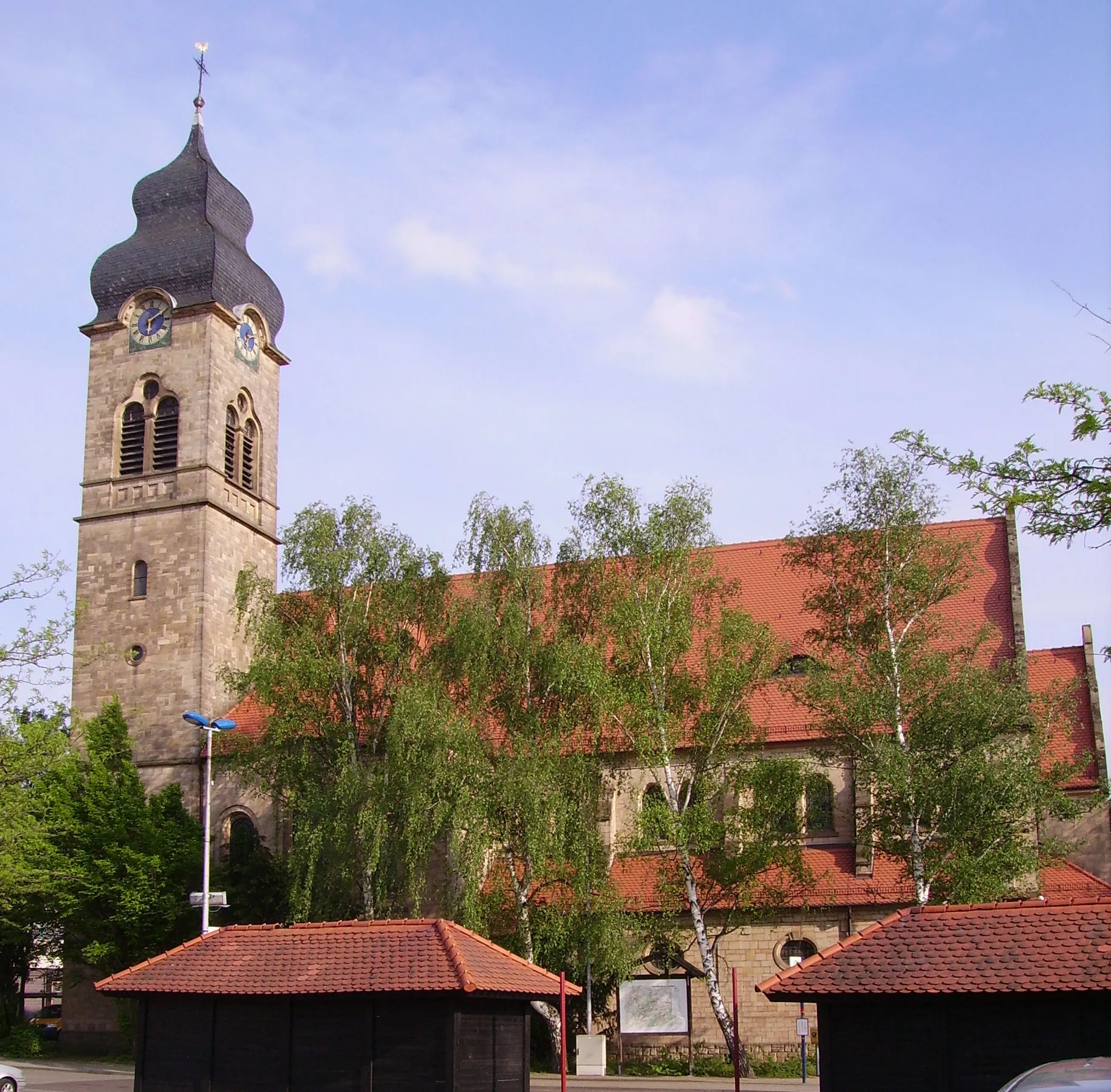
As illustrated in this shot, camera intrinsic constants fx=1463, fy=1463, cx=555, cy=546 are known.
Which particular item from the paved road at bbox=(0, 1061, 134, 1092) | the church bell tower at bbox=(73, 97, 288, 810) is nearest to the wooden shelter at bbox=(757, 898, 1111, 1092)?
the paved road at bbox=(0, 1061, 134, 1092)

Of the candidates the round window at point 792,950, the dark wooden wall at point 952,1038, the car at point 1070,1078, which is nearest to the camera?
the car at point 1070,1078

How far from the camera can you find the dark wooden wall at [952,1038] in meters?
15.8

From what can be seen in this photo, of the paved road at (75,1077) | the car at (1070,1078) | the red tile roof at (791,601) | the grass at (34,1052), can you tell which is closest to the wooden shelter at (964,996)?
the car at (1070,1078)

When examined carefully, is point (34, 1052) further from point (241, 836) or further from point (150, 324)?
point (150, 324)

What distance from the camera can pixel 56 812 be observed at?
3572cm

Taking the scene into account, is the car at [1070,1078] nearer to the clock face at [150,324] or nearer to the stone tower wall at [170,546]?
the stone tower wall at [170,546]

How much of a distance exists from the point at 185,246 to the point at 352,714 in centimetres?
1619

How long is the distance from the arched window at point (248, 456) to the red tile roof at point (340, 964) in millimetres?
23662

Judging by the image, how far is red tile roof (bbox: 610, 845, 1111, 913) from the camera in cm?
3069

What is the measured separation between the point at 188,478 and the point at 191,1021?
75.5 ft

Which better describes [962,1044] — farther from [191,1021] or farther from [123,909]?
[123,909]

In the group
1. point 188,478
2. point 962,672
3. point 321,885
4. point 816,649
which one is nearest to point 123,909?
point 321,885

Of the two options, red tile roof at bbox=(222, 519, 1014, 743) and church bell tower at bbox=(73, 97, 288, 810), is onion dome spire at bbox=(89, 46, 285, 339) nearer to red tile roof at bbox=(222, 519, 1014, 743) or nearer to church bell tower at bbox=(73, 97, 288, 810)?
church bell tower at bbox=(73, 97, 288, 810)

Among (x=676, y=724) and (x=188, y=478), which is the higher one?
(x=188, y=478)
